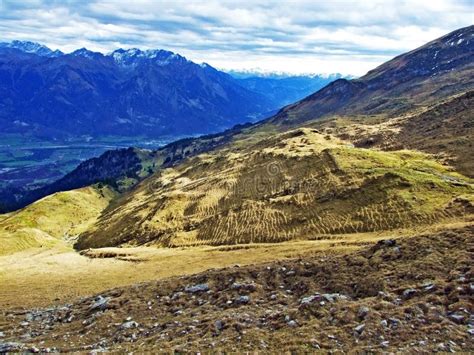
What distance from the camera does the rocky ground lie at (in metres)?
22.8

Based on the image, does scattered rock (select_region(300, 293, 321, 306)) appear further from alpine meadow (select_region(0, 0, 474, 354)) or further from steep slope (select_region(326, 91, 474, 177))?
steep slope (select_region(326, 91, 474, 177))

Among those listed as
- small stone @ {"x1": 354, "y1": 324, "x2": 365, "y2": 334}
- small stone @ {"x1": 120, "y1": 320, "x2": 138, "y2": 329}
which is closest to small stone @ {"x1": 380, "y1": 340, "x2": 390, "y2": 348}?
small stone @ {"x1": 354, "y1": 324, "x2": 365, "y2": 334}

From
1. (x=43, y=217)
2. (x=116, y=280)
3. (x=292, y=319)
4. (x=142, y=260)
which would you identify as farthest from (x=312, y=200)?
(x=43, y=217)

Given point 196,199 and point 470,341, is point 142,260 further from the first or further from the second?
point 470,341

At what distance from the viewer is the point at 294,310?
1049 inches

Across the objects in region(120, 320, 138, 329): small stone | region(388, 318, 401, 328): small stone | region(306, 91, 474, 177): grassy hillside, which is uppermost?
region(306, 91, 474, 177): grassy hillside

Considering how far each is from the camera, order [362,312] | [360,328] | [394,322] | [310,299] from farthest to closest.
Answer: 1. [310,299]
2. [362,312]
3. [394,322]
4. [360,328]

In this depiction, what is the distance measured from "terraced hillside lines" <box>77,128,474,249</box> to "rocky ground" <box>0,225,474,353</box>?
1254 inches

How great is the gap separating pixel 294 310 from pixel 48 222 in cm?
13863

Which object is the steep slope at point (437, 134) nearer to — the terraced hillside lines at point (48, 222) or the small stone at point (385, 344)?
the small stone at point (385, 344)

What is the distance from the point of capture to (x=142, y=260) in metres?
69.0

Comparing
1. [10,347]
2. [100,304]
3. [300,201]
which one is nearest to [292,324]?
[100,304]

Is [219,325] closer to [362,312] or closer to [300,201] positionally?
[362,312]

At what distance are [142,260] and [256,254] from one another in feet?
63.7
